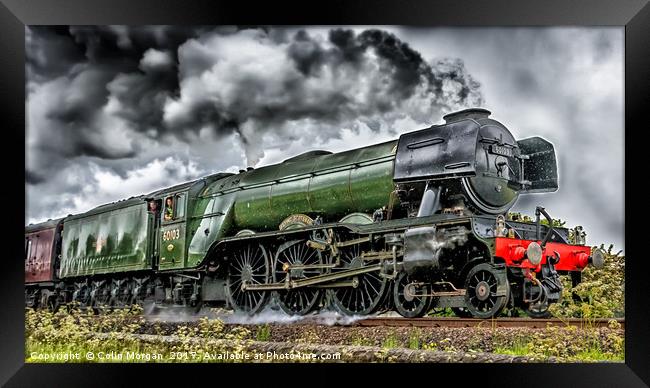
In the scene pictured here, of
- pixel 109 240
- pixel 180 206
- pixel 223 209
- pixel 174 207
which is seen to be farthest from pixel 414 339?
pixel 109 240

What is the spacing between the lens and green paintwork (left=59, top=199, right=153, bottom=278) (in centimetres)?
1382

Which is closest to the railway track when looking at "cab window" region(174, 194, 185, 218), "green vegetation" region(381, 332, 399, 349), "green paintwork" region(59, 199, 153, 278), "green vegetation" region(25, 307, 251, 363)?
"green vegetation" region(381, 332, 399, 349)

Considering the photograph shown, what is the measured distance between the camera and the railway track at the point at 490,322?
8.73m

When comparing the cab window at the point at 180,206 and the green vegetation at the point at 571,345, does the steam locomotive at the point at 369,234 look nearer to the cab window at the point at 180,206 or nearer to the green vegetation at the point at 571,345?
the cab window at the point at 180,206

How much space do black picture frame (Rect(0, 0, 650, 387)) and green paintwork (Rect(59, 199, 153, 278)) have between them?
4.00 metres

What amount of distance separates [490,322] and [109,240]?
861cm
